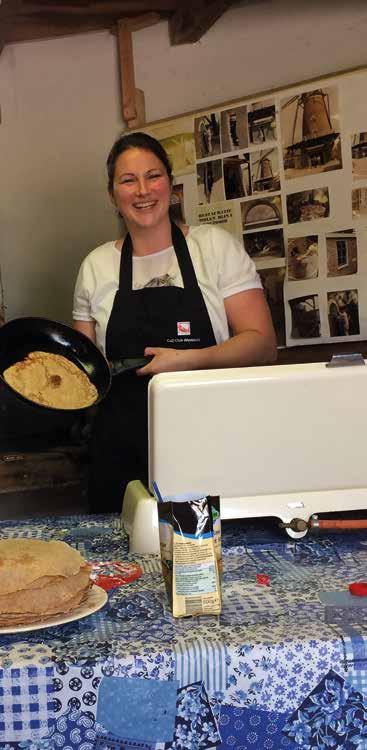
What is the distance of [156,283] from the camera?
244 cm

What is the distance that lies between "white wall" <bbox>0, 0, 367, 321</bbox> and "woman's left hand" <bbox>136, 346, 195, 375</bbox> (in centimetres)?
184

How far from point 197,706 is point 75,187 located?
10.1 ft

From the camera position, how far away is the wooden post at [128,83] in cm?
369

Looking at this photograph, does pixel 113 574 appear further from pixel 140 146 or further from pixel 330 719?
pixel 140 146

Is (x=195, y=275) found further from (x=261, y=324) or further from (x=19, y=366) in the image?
(x=19, y=366)

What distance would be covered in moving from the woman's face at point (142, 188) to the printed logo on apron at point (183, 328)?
0.87 ft

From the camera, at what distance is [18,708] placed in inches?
41.8

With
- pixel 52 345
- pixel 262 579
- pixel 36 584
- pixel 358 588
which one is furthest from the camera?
pixel 52 345

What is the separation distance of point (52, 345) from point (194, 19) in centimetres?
189

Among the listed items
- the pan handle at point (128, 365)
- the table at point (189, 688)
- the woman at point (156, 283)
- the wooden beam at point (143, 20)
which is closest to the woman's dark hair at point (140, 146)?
the woman at point (156, 283)

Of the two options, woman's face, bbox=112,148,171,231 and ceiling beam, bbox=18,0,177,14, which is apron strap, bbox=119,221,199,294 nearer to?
woman's face, bbox=112,148,171,231

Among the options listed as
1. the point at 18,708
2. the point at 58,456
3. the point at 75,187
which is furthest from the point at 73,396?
the point at 75,187

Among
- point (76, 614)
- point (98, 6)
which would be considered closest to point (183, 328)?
point (76, 614)

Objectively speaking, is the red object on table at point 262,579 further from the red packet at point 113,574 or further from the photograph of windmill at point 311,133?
the photograph of windmill at point 311,133
